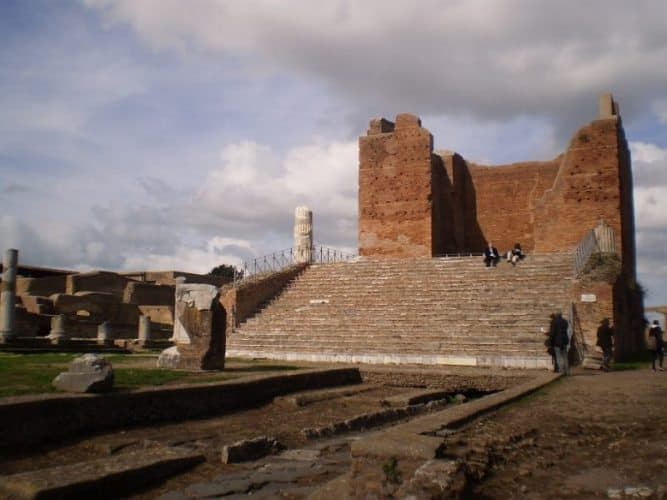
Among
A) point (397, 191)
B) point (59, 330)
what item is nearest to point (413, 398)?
point (59, 330)

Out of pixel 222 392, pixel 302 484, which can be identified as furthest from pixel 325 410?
pixel 302 484

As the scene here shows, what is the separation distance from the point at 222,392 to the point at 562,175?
18351 millimetres

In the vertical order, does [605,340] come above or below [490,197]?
below

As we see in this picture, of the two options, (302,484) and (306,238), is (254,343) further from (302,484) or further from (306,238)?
(302,484)

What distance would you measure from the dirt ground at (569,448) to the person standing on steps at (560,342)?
412cm

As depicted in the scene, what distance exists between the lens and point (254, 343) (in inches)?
708

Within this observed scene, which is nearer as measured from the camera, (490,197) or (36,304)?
(36,304)

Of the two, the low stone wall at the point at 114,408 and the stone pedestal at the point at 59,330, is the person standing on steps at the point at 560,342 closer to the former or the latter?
the low stone wall at the point at 114,408

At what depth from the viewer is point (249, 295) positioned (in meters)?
20.6

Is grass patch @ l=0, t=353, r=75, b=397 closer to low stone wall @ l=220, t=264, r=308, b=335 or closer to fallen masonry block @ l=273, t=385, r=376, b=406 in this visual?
fallen masonry block @ l=273, t=385, r=376, b=406

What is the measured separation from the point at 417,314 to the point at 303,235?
388 inches

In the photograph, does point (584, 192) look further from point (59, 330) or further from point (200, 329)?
point (59, 330)

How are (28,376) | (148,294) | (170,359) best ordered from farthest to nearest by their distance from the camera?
(148,294) < (170,359) < (28,376)

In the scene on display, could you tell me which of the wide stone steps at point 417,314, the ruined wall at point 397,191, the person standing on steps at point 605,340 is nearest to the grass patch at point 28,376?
the wide stone steps at point 417,314
